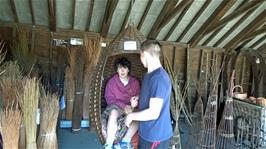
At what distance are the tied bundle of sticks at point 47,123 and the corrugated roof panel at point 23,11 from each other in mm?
3392

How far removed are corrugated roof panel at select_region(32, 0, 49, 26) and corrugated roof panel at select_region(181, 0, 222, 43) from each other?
347cm

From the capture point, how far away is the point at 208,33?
6.92m

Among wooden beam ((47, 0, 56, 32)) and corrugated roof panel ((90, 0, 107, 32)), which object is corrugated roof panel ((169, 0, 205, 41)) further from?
wooden beam ((47, 0, 56, 32))

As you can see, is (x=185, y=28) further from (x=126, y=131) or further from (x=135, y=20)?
(x=126, y=131)

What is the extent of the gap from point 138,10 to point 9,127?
14.0 feet

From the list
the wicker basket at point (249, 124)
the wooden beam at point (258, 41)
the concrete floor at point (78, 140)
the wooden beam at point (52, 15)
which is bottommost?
the concrete floor at point (78, 140)

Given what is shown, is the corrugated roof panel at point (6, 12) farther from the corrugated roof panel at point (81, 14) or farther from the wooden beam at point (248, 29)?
the wooden beam at point (248, 29)

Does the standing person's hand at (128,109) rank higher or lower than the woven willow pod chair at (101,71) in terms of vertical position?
lower

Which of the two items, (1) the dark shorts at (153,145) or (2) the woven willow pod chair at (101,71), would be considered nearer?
(1) the dark shorts at (153,145)

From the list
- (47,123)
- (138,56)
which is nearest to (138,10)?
(138,56)

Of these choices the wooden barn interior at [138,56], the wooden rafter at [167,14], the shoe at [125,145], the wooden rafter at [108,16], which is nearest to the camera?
the shoe at [125,145]

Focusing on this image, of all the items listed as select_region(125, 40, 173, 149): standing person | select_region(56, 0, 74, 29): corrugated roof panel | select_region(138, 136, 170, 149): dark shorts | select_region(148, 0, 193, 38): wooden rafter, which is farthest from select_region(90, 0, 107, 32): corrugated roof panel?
select_region(138, 136, 170, 149): dark shorts

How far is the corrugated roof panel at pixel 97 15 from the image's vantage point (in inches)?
233

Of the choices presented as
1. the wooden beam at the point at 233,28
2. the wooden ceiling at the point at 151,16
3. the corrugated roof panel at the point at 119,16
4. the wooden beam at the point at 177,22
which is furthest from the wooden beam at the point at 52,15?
the wooden beam at the point at 233,28
